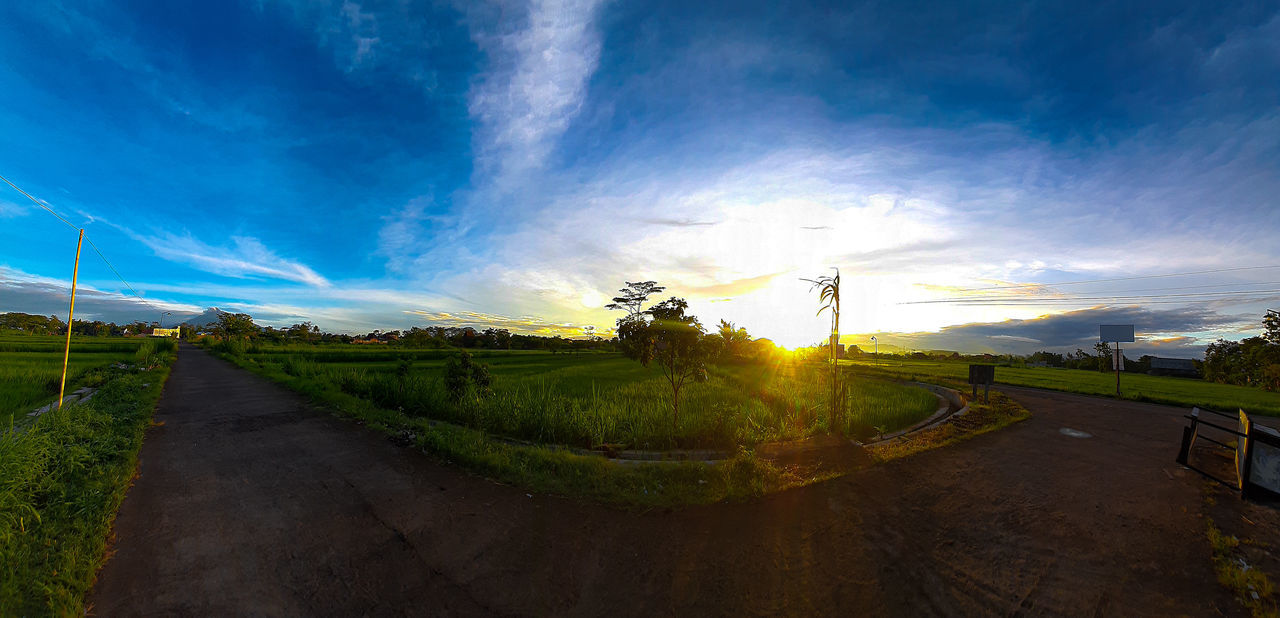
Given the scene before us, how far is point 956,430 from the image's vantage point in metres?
8.52

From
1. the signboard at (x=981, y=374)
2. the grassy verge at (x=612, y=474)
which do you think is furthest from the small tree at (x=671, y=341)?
the signboard at (x=981, y=374)

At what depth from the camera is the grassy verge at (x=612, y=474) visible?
15.7 feet

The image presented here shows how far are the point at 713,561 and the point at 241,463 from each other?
280 inches

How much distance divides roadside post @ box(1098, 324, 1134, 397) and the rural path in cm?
1487

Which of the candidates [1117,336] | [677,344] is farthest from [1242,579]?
[1117,336]

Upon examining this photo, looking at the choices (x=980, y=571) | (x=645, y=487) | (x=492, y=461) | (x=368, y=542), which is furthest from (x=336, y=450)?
(x=980, y=571)

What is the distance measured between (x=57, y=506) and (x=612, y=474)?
5.65 meters

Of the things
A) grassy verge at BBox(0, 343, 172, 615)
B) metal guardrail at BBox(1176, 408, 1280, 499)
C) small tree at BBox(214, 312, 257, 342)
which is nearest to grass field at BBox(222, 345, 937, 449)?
metal guardrail at BBox(1176, 408, 1280, 499)

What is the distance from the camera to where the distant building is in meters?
44.8

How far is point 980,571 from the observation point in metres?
3.44

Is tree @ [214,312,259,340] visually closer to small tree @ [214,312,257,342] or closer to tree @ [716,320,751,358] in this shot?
small tree @ [214,312,257,342]

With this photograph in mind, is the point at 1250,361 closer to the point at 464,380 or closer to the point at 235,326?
the point at 464,380

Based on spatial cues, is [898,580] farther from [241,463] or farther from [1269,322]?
[1269,322]

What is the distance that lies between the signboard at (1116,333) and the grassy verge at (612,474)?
66.9ft
